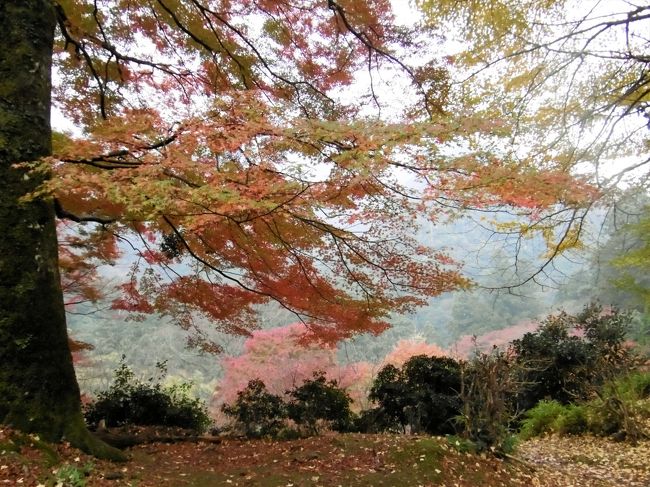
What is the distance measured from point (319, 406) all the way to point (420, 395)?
5.08 feet

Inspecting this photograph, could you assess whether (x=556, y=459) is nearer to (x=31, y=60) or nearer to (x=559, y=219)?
(x=559, y=219)

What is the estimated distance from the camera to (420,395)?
6.83 meters

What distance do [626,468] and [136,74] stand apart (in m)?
8.59

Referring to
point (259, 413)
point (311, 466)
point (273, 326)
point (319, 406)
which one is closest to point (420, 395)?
point (319, 406)

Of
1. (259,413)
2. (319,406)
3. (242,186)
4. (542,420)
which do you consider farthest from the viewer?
(542,420)

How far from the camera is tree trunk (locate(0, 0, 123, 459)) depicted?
333cm

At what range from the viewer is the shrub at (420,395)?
22.0ft

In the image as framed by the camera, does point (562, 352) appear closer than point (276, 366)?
Yes

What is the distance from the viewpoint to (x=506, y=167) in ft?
11.3

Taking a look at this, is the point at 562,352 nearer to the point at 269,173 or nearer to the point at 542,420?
the point at 542,420

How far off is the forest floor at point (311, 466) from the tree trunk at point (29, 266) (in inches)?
9.2

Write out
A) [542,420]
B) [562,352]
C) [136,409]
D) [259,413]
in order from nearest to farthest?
[259,413]
[136,409]
[542,420]
[562,352]

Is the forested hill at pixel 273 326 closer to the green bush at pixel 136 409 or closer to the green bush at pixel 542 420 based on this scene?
the green bush at pixel 542 420

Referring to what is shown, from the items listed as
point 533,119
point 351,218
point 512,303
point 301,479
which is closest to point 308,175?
point 351,218
